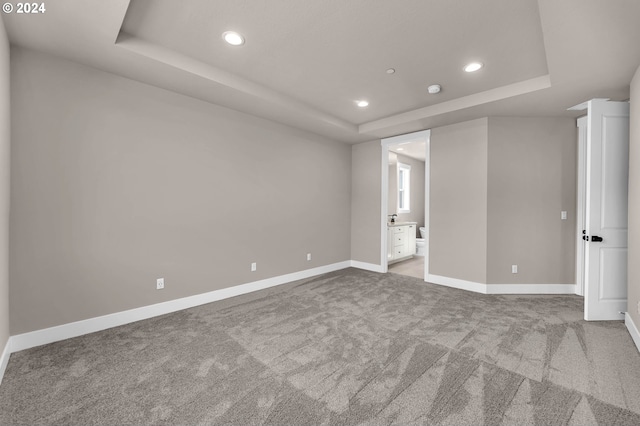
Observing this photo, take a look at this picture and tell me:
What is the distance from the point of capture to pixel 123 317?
292 cm

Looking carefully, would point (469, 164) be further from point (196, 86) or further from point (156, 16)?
point (156, 16)

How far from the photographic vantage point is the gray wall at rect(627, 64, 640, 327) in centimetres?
252

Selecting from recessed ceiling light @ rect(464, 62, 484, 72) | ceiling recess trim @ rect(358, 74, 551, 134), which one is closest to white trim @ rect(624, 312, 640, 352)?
ceiling recess trim @ rect(358, 74, 551, 134)

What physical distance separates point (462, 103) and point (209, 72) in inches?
121

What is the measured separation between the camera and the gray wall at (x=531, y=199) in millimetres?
3994

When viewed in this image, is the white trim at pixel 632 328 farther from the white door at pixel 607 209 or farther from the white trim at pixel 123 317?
the white trim at pixel 123 317

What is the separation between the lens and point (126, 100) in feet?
9.66

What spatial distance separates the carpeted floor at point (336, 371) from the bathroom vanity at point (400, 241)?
261cm

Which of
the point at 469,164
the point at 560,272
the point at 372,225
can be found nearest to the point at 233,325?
the point at 372,225

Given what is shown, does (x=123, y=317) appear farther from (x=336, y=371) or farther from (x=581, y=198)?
(x=581, y=198)

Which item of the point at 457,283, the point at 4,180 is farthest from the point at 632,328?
the point at 4,180

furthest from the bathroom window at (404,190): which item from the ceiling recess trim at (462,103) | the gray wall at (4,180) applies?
the gray wall at (4,180)

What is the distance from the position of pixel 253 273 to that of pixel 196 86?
8.22 ft

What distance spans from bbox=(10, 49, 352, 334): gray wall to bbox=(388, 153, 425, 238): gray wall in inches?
150
